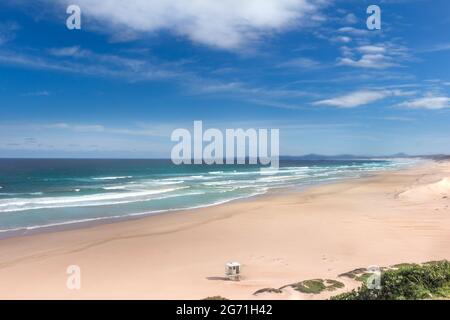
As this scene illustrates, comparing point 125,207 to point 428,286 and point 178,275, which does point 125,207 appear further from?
point 428,286

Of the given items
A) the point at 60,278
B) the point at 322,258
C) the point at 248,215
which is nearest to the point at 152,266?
the point at 60,278

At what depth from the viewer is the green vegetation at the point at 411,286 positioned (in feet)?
23.5

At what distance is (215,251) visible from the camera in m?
14.1

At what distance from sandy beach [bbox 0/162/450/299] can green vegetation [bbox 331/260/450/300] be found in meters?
1.40

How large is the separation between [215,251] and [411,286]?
772cm

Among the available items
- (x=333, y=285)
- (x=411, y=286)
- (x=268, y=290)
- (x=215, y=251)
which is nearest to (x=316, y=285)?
(x=333, y=285)

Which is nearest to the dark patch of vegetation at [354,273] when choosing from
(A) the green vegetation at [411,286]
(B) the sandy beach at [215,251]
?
(B) the sandy beach at [215,251]

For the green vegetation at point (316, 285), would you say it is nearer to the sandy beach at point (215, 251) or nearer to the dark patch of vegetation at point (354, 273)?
the sandy beach at point (215, 251)

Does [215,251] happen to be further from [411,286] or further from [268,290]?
[411,286]

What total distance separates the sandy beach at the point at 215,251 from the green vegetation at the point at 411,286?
1.40 meters

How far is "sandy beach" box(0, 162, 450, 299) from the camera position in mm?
9969

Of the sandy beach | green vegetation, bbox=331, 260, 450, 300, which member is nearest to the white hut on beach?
the sandy beach

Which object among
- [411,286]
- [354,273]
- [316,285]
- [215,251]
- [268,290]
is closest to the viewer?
[411,286]
